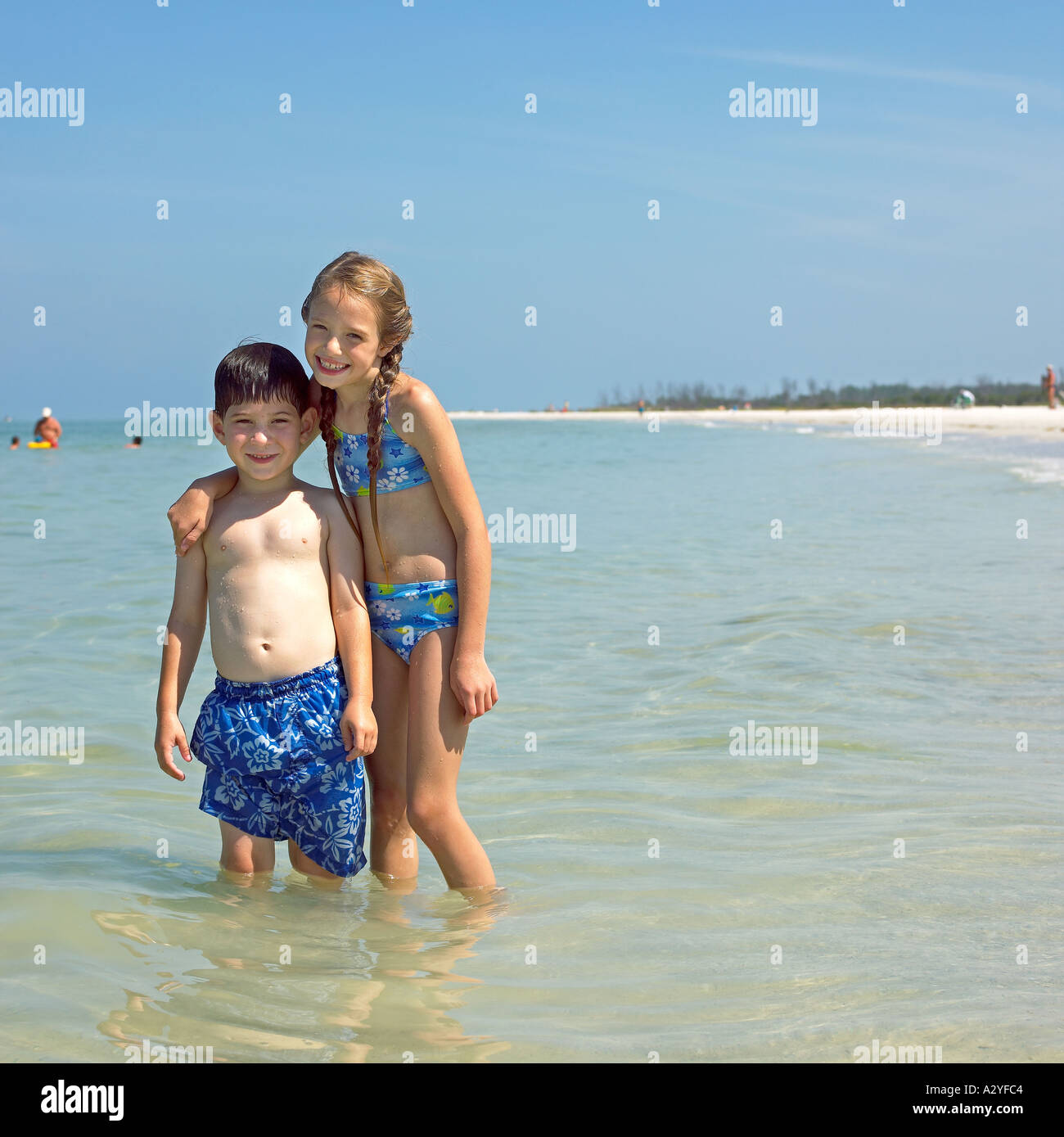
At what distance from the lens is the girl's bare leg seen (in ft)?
9.86

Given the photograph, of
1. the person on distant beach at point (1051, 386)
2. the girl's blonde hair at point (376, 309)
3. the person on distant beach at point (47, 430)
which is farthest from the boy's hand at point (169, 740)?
the person on distant beach at point (1051, 386)

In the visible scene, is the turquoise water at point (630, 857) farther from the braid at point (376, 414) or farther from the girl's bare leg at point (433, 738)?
the braid at point (376, 414)

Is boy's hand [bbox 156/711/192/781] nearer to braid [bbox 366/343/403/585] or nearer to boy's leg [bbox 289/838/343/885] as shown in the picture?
boy's leg [bbox 289/838/343/885]

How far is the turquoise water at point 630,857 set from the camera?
2391mm

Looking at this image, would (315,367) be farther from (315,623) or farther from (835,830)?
(835,830)

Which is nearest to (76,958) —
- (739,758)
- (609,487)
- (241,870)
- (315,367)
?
(241,870)

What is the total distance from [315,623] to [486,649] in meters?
3.62

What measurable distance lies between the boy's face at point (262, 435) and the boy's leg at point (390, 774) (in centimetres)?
54

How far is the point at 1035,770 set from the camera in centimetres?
423

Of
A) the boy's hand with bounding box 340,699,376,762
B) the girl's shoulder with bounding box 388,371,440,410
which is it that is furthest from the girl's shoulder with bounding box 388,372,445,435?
the boy's hand with bounding box 340,699,376,762

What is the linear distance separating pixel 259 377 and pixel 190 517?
1.34 ft

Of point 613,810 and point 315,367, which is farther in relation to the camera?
point 613,810

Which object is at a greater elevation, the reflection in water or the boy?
the boy

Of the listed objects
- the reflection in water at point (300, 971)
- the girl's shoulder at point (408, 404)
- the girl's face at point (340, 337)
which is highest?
the girl's face at point (340, 337)
